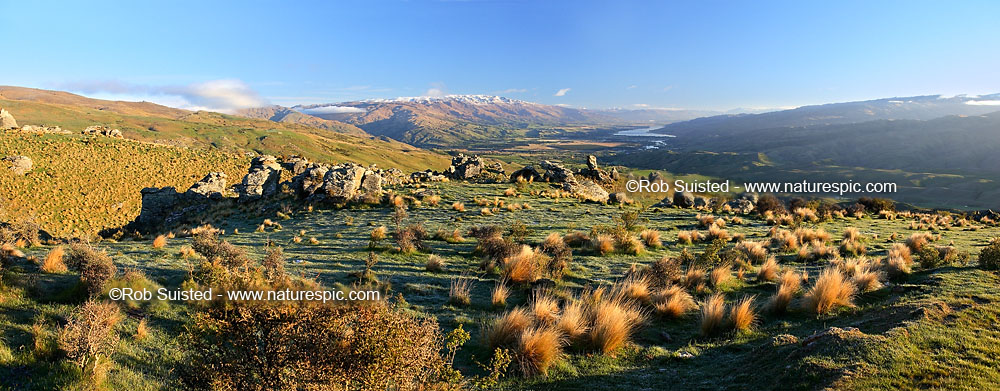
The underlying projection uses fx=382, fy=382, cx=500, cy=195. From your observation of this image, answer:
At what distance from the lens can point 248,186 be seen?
98.6 ft

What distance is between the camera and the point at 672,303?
319 inches

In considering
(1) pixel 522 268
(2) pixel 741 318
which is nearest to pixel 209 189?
(1) pixel 522 268

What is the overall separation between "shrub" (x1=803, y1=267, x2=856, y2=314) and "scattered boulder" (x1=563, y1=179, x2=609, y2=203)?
23732 millimetres

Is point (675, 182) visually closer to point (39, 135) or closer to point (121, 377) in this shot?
point (121, 377)

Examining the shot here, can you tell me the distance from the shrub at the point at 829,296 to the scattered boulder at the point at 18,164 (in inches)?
2430

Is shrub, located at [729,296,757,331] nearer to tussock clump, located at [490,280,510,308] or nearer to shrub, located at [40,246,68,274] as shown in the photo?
tussock clump, located at [490,280,510,308]

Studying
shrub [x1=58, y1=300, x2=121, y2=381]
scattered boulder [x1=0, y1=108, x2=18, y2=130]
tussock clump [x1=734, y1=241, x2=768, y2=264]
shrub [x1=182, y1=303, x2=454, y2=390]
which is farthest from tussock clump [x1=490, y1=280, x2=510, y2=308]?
scattered boulder [x1=0, y1=108, x2=18, y2=130]

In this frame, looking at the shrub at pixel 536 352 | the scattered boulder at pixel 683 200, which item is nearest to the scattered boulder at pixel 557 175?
the scattered boulder at pixel 683 200

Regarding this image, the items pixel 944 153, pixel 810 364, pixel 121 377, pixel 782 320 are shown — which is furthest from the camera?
pixel 944 153

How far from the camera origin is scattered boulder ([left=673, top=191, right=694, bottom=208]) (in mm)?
32406

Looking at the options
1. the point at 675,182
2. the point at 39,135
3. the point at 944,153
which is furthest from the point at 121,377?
the point at 944,153

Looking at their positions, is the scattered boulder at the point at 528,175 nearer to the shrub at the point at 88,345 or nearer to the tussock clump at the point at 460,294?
the tussock clump at the point at 460,294

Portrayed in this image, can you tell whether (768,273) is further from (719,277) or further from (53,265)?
(53,265)

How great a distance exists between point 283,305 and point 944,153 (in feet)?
783
